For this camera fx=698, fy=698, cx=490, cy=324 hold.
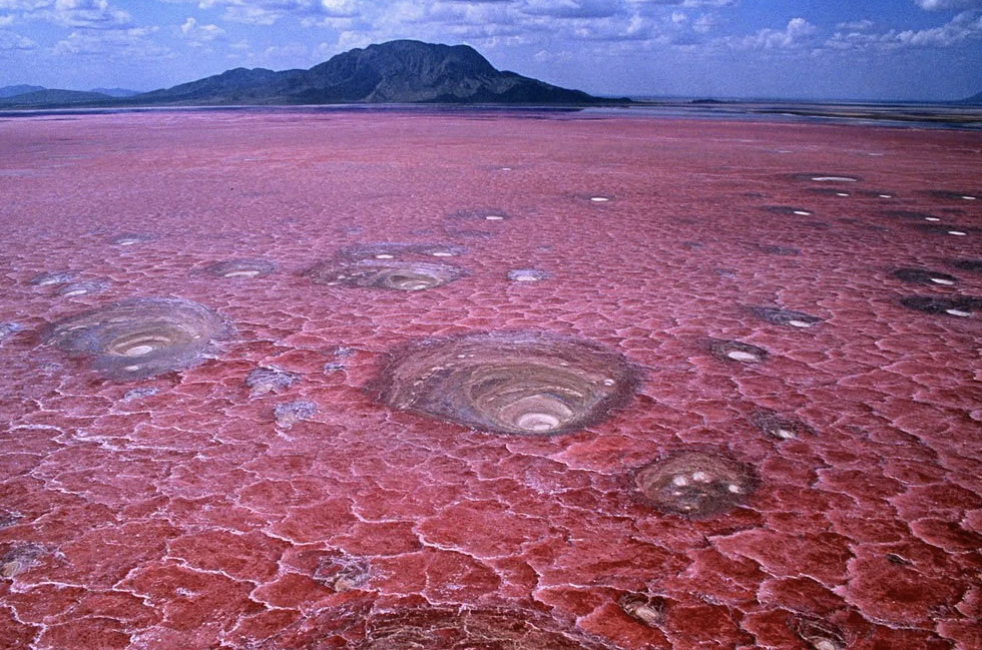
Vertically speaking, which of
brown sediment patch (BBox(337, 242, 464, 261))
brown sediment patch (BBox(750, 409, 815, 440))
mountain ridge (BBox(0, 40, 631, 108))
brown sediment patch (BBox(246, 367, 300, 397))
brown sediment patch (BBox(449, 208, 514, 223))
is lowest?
brown sediment patch (BBox(750, 409, 815, 440))

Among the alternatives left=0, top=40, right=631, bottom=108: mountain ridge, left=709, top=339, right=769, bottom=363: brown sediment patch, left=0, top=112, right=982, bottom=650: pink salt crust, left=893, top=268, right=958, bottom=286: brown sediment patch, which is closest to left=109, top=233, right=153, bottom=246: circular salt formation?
left=0, top=112, right=982, bottom=650: pink salt crust

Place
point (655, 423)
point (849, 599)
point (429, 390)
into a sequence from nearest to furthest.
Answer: point (849, 599) < point (655, 423) < point (429, 390)

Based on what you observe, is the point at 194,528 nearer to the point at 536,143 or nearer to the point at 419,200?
the point at 419,200

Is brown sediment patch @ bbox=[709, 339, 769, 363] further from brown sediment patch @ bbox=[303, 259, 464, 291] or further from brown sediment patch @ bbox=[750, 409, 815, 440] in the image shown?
brown sediment patch @ bbox=[303, 259, 464, 291]

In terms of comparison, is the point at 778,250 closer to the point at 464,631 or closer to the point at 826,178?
the point at 464,631

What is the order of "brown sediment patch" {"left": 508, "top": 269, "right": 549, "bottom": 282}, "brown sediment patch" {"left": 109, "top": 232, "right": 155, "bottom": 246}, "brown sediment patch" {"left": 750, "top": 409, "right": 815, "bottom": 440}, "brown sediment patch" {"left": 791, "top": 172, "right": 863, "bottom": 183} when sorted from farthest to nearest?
"brown sediment patch" {"left": 791, "top": 172, "right": 863, "bottom": 183}, "brown sediment patch" {"left": 109, "top": 232, "right": 155, "bottom": 246}, "brown sediment patch" {"left": 508, "top": 269, "right": 549, "bottom": 282}, "brown sediment patch" {"left": 750, "top": 409, "right": 815, "bottom": 440}

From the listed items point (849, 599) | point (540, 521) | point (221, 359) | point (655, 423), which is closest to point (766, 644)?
point (849, 599)
